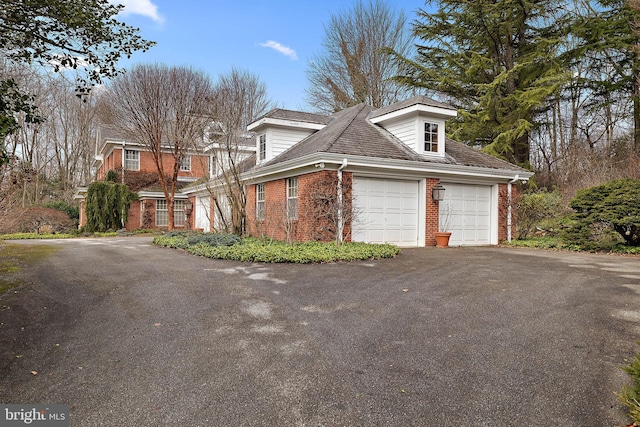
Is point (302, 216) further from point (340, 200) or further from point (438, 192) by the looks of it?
point (438, 192)

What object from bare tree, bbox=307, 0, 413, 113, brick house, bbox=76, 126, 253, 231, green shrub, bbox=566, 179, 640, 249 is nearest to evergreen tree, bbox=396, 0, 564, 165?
bare tree, bbox=307, 0, 413, 113

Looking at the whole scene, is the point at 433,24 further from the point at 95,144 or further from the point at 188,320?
the point at 95,144

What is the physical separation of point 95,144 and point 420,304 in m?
31.1

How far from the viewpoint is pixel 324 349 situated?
11.9 ft

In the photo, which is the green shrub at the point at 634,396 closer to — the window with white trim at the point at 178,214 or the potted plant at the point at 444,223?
the potted plant at the point at 444,223

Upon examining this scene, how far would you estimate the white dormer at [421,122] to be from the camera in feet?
40.4

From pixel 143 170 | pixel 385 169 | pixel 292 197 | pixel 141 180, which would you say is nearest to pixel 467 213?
pixel 385 169

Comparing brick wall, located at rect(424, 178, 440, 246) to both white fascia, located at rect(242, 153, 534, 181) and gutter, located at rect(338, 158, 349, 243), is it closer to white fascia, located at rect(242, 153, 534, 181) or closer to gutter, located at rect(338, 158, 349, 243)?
white fascia, located at rect(242, 153, 534, 181)

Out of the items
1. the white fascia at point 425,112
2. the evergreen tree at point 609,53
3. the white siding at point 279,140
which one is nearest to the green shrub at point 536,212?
the white fascia at point 425,112

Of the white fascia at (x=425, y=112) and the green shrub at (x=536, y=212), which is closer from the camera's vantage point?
the white fascia at (x=425, y=112)

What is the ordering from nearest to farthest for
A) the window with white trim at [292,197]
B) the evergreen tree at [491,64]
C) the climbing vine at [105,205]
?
the window with white trim at [292,197] < the evergreen tree at [491,64] < the climbing vine at [105,205]

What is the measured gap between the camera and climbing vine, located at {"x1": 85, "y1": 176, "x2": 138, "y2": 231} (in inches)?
794

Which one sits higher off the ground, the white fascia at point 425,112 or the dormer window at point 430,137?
the white fascia at point 425,112

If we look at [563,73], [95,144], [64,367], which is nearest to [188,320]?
[64,367]
